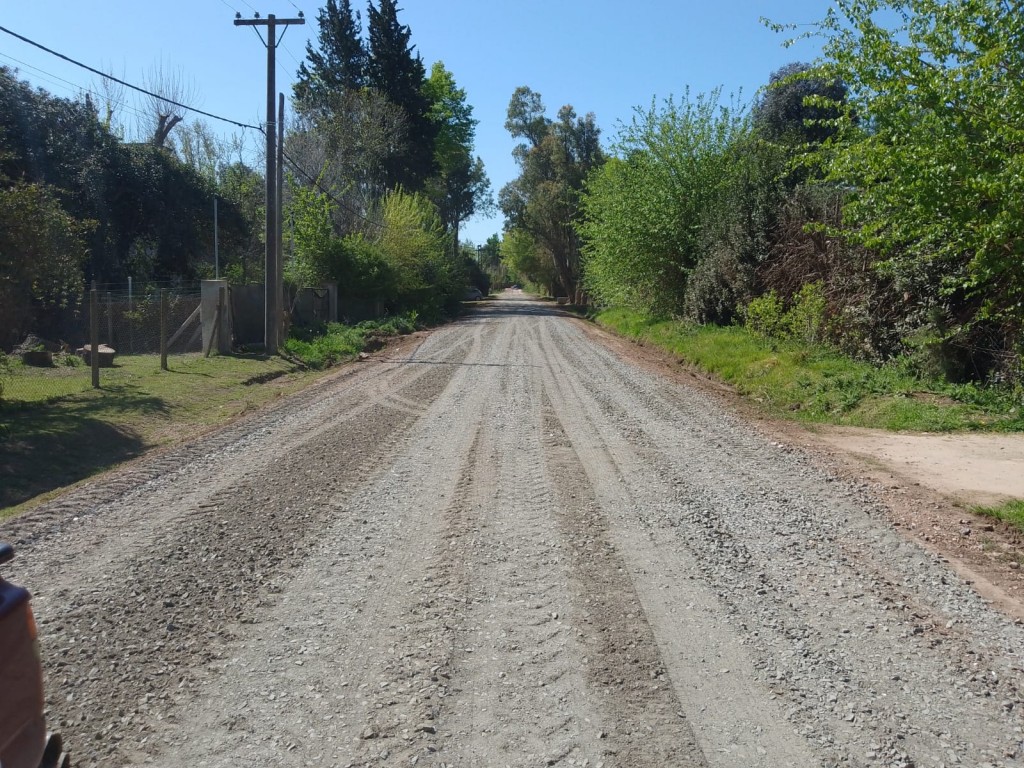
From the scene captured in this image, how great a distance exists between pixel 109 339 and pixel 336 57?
35289mm

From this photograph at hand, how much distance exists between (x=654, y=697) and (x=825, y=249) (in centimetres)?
1594

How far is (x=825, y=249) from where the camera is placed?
18.0m

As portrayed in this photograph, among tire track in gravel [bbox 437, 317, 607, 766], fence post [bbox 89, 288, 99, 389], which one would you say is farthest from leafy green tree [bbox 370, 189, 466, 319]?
tire track in gravel [bbox 437, 317, 607, 766]

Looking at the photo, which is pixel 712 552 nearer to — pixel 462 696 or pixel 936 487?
pixel 462 696

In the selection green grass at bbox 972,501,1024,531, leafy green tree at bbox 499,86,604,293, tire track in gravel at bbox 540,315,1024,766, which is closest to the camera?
tire track in gravel at bbox 540,315,1024,766

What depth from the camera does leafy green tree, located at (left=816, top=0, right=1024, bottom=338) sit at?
9.80 meters

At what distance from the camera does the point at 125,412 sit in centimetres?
1239

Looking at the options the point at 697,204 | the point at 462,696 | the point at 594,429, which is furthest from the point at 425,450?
the point at 697,204

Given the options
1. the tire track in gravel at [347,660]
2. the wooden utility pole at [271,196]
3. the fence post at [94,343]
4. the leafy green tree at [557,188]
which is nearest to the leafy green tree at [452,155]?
the leafy green tree at [557,188]

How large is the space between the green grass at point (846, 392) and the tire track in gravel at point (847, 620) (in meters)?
3.75

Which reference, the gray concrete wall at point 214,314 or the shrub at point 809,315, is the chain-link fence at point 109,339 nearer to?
the gray concrete wall at point 214,314

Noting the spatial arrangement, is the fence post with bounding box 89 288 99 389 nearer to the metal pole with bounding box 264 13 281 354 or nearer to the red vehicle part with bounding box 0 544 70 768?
the metal pole with bounding box 264 13 281 354

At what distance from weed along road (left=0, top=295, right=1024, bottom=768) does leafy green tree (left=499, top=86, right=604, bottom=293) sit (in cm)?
5481

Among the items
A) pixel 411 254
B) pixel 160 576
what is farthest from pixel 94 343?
pixel 411 254
